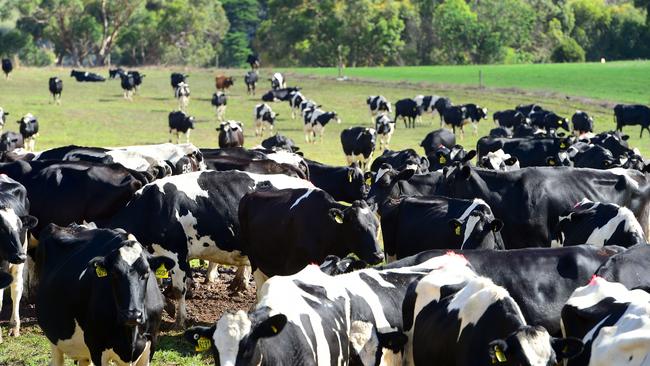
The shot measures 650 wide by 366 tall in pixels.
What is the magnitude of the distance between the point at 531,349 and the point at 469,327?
1.02m

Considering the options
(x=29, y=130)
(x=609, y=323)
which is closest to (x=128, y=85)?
(x=29, y=130)

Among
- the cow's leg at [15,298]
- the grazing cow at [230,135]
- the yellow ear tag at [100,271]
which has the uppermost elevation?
the yellow ear tag at [100,271]

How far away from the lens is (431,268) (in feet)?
30.5

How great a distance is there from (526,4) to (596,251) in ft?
348

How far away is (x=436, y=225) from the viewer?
12781mm

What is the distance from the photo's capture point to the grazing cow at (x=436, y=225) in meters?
12.0

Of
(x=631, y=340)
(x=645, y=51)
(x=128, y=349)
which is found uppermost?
(x=631, y=340)

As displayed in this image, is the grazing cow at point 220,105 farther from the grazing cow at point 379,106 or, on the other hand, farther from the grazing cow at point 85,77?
the grazing cow at point 85,77

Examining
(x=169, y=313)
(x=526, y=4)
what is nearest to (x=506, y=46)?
(x=526, y=4)

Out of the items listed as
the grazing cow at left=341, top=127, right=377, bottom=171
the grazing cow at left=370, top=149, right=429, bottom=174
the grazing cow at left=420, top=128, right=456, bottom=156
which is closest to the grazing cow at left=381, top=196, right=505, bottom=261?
the grazing cow at left=370, top=149, right=429, bottom=174

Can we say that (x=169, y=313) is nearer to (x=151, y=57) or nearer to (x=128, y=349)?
(x=128, y=349)

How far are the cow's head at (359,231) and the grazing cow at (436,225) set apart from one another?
981 mm

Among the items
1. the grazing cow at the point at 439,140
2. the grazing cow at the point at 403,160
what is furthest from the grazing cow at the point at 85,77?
the grazing cow at the point at 403,160

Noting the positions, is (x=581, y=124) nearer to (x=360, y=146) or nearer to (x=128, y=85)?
(x=360, y=146)
